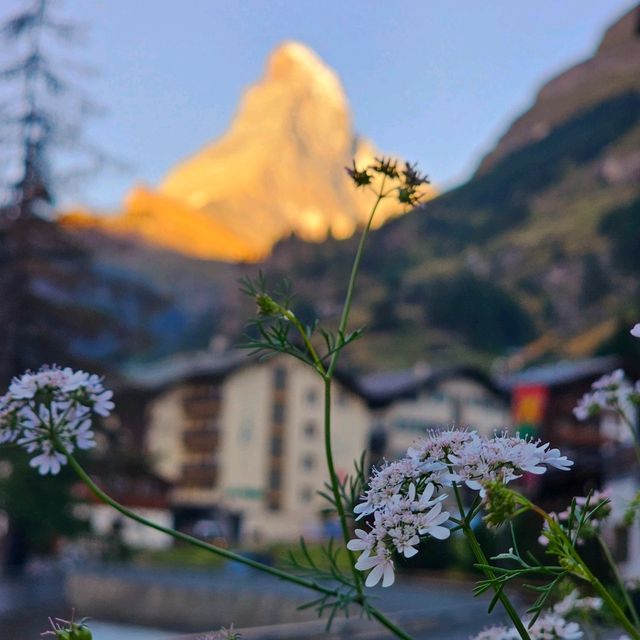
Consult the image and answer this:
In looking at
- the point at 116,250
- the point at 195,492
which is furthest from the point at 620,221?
the point at 116,250

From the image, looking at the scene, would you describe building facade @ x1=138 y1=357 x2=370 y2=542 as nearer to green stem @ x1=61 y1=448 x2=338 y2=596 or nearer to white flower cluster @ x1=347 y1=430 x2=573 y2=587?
green stem @ x1=61 y1=448 x2=338 y2=596

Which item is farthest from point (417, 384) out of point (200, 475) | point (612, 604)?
point (612, 604)

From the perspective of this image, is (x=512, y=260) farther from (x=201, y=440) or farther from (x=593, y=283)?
(x=201, y=440)

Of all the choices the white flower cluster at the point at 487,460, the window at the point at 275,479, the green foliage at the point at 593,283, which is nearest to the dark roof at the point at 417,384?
the window at the point at 275,479

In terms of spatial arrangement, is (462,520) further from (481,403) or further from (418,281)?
(418,281)

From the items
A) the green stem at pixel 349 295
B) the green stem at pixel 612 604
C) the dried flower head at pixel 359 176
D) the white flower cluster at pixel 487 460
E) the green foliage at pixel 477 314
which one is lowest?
the green stem at pixel 612 604

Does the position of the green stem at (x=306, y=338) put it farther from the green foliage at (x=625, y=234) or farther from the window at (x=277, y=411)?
the green foliage at (x=625, y=234)

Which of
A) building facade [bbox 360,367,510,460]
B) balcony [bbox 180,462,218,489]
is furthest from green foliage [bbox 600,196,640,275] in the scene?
balcony [bbox 180,462,218,489]
